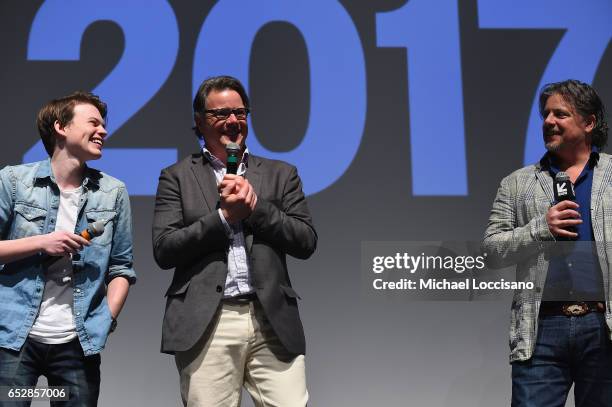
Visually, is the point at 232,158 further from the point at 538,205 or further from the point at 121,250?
the point at 538,205

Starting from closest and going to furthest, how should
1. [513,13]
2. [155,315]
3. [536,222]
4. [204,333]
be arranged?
[204,333], [536,222], [155,315], [513,13]

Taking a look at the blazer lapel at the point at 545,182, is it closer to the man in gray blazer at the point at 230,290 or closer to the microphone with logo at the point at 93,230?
the man in gray blazer at the point at 230,290

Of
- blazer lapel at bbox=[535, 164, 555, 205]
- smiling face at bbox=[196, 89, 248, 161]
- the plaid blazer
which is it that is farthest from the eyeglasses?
blazer lapel at bbox=[535, 164, 555, 205]

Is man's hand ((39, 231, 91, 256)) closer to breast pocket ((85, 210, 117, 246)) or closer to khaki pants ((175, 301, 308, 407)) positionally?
breast pocket ((85, 210, 117, 246))

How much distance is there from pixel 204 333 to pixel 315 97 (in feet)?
6.25

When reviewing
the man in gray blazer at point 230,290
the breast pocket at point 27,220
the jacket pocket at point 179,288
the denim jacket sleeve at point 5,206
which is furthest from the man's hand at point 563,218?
the denim jacket sleeve at point 5,206

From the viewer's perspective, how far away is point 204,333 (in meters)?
2.50

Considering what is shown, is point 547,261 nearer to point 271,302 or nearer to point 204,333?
point 271,302

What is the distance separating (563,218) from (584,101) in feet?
1.77

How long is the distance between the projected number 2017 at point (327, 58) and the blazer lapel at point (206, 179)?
4.12 feet

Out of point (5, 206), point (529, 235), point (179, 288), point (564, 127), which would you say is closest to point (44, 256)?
point (5, 206)

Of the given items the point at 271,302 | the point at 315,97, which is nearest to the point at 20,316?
the point at 271,302

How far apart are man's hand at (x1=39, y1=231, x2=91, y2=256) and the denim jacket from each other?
0.36 feet

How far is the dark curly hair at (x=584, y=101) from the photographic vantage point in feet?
9.55
